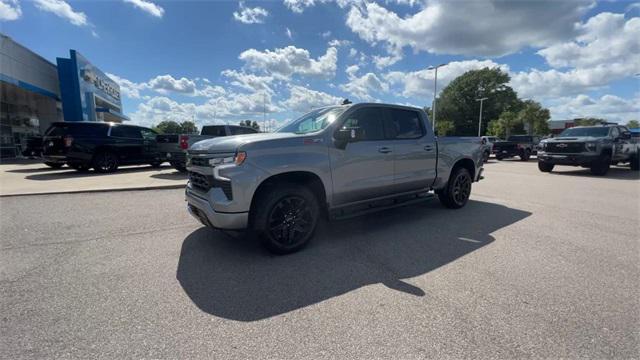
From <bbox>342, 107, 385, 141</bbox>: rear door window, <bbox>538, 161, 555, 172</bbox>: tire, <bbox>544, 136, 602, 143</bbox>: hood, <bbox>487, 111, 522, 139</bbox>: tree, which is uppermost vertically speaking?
<bbox>487, 111, 522, 139</bbox>: tree

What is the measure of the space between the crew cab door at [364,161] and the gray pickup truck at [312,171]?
0.6 inches

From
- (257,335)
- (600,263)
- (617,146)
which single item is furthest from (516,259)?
(617,146)

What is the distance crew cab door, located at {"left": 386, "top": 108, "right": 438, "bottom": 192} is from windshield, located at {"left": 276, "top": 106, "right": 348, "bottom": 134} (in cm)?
96

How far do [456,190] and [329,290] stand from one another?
4.22m

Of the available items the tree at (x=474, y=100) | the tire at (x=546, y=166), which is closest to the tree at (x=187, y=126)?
the tree at (x=474, y=100)

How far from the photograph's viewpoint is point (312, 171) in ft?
12.4

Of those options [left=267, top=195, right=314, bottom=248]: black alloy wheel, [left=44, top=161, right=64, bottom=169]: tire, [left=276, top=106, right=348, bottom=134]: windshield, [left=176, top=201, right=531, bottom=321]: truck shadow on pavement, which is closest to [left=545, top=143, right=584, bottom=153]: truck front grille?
[left=176, top=201, right=531, bottom=321]: truck shadow on pavement

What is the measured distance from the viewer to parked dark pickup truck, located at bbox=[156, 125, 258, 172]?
34.1 feet

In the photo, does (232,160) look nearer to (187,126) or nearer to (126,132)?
(126,132)

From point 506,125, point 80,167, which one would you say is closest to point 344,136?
point 80,167

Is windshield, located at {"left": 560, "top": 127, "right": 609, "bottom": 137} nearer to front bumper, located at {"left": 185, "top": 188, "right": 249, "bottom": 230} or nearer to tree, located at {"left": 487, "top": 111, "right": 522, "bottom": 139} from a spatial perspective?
front bumper, located at {"left": 185, "top": 188, "right": 249, "bottom": 230}

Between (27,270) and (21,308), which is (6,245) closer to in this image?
(27,270)

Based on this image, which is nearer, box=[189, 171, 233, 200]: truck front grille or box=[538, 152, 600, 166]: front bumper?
box=[189, 171, 233, 200]: truck front grille

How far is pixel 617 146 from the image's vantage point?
12195 millimetres
